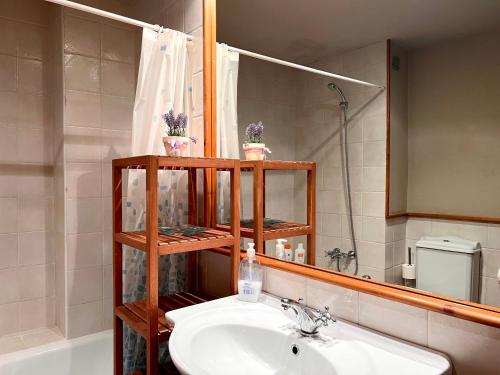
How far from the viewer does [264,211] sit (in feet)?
4.88

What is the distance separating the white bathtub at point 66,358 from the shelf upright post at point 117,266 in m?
0.63

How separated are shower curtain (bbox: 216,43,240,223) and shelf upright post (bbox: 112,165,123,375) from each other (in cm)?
43

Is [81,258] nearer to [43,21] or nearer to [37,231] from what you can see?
[37,231]

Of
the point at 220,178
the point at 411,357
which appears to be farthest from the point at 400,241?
the point at 220,178

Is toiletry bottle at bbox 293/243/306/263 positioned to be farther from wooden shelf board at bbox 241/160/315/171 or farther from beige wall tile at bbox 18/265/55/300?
beige wall tile at bbox 18/265/55/300

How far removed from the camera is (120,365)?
151 cm

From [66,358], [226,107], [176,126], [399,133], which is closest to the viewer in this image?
[399,133]

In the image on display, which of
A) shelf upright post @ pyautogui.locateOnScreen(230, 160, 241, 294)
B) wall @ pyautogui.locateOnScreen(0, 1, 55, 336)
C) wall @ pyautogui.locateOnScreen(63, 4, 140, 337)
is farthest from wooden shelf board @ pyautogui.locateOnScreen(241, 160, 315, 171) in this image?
wall @ pyautogui.locateOnScreen(0, 1, 55, 336)

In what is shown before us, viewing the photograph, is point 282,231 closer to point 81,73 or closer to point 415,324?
point 415,324

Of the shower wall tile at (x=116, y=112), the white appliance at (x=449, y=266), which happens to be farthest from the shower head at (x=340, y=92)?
the shower wall tile at (x=116, y=112)

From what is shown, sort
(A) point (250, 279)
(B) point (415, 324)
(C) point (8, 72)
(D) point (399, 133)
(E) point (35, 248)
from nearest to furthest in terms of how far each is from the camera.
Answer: (B) point (415, 324) → (D) point (399, 133) → (A) point (250, 279) → (C) point (8, 72) → (E) point (35, 248)

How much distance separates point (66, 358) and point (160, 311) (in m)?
0.89

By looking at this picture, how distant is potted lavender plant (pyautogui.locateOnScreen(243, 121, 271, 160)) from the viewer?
1.50m

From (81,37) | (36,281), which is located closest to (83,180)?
(36,281)
